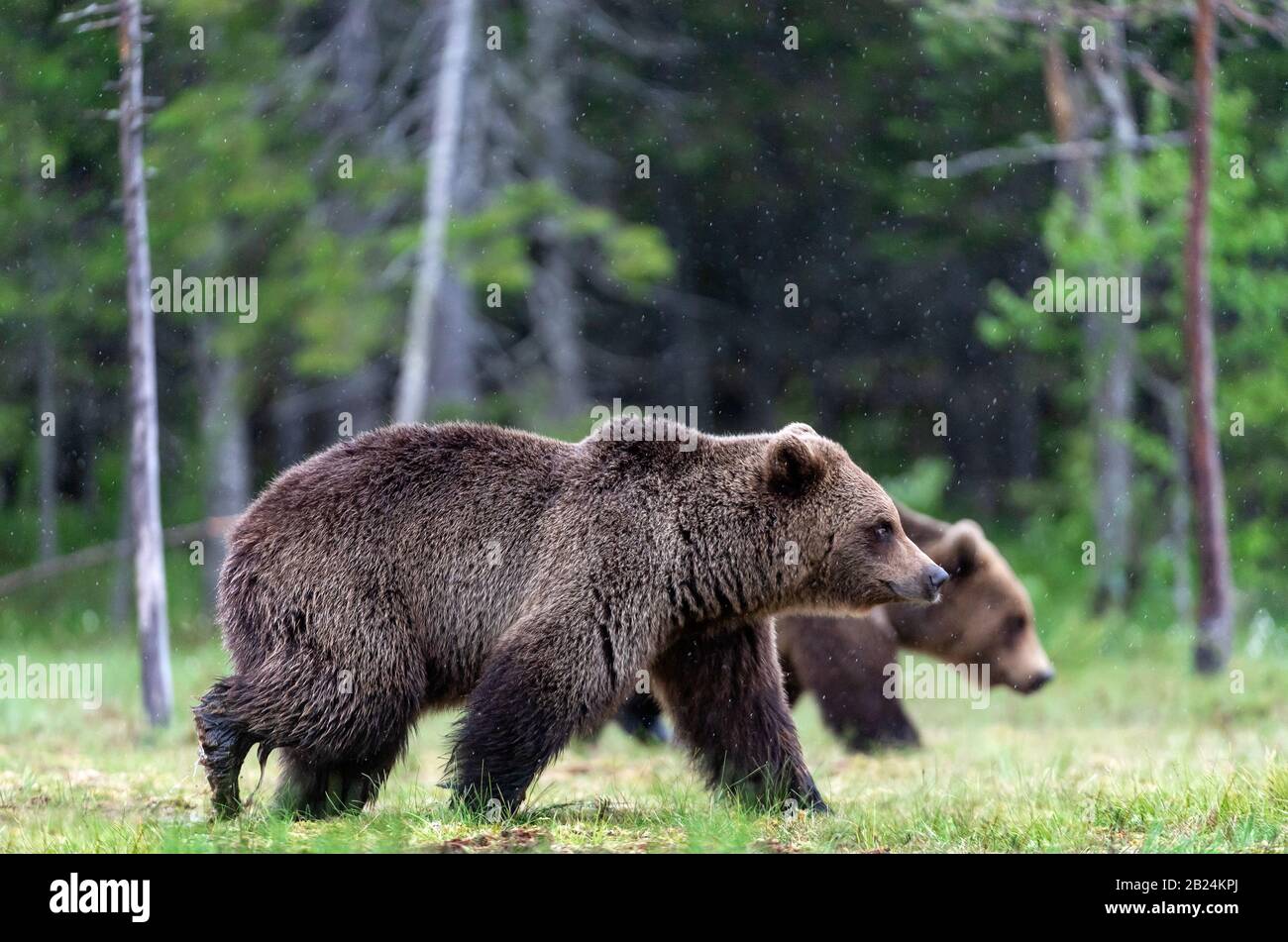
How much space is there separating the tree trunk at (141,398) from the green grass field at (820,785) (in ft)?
1.85

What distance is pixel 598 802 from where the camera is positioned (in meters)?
6.52

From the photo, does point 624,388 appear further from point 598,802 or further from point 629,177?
point 598,802

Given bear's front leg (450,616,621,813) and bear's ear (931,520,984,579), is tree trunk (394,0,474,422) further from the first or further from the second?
bear's front leg (450,616,621,813)

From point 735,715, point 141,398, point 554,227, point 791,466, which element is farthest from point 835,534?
point 554,227

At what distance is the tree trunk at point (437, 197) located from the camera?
13.5 meters

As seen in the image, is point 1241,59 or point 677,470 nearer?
point 677,470

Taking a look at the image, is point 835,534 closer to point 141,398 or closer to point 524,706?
point 524,706

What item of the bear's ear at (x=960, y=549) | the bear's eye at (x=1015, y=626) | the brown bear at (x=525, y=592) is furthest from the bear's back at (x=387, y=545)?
the bear's eye at (x=1015, y=626)

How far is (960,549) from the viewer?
32.1 ft

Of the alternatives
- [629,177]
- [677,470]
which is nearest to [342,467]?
[677,470]

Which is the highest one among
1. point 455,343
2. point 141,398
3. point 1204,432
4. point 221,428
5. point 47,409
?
point 455,343

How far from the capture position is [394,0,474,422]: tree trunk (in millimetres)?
13516

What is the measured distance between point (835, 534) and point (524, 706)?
1636mm
